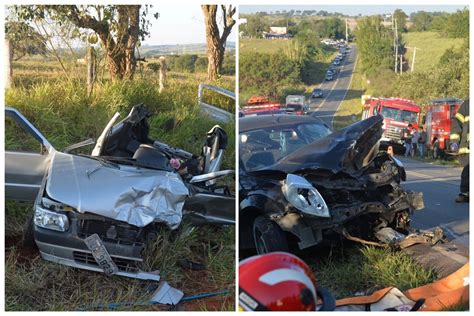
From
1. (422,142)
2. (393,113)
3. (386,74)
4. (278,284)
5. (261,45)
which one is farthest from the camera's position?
(422,142)

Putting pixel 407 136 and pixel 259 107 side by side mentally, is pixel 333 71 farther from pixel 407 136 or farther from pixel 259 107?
pixel 407 136

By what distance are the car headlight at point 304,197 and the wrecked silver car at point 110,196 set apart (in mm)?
498

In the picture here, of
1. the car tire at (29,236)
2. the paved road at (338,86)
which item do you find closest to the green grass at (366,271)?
the paved road at (338,86)

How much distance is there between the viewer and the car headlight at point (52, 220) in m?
3.67

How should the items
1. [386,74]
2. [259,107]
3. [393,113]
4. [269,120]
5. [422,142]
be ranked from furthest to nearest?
[422,142] → [393,113] → [386,74] → [269,120] → [259,107]

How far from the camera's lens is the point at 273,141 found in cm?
385

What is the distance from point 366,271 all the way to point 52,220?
2026 millimetres

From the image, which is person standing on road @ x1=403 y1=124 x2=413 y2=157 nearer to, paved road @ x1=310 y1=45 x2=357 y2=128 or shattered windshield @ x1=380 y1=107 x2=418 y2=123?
shattered windshield @ x1=380 y1=107 x2=418 y2=123

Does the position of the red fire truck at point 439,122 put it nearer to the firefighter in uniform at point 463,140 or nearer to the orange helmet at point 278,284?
the firefighter in uniform at point 463,140

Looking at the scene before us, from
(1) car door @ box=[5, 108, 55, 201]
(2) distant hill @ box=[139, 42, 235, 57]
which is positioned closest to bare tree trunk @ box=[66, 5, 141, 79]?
(2) distant hill @ box=[139, 42, 235, 57]

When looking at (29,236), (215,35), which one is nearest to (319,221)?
(215,35)

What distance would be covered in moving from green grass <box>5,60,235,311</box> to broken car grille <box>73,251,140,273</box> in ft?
0.23

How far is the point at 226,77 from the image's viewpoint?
385 cm
